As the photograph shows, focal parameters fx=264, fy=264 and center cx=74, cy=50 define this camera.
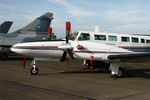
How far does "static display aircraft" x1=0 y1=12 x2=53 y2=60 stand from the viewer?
101ft

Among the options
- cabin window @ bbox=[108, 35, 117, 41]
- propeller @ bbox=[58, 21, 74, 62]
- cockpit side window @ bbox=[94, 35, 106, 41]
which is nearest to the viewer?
propeller @ bbox=[58, 21, 74, 62]

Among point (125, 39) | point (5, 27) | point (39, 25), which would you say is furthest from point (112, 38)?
point (5, 27)

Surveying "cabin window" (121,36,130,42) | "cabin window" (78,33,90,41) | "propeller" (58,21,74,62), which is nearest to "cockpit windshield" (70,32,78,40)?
"cabin window" (78,33,90,41)

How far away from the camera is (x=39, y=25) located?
3431 centimetres

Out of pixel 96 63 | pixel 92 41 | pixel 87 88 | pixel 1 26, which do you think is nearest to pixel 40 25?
pixel 1 26

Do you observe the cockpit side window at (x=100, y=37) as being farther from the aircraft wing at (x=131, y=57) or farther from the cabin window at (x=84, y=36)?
the aircraft wing at (x=131, y=57)

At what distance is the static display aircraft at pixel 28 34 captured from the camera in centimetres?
3083

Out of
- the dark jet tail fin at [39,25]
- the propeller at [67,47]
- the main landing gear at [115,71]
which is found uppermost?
the dark jet tail fin at [39,25]

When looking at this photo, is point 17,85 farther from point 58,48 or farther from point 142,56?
point 142,56

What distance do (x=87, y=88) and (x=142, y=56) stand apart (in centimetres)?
455

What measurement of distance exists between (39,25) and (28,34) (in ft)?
6.39

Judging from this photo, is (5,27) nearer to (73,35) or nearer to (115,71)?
(73,35)

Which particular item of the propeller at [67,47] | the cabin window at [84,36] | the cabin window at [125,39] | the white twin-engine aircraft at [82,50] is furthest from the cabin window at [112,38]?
the propeller at [67,47]

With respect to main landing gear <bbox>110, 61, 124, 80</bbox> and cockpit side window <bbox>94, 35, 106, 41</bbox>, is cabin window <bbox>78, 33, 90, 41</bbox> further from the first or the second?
main landing gear <bbox>110, 61, 124, 80</bbox>
